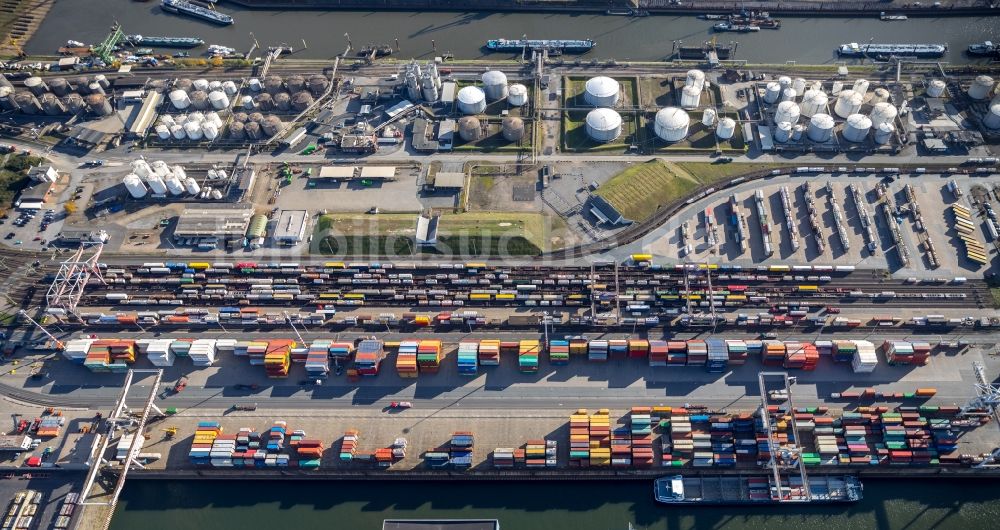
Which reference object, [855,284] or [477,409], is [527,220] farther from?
[855,284]

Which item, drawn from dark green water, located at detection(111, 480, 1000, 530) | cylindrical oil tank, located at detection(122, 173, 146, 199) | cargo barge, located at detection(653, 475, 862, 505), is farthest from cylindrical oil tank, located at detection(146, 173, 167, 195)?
cargo barge, located at detection(653, 475, 862, 505)

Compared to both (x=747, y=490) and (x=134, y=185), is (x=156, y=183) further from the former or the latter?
(x=747, y=490)

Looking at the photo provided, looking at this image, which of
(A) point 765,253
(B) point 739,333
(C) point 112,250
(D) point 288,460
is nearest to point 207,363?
(D) point 288,460

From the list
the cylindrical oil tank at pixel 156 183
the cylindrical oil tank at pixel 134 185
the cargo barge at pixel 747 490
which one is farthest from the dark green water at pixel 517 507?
the cylindrical oil tank at pixel 134 185

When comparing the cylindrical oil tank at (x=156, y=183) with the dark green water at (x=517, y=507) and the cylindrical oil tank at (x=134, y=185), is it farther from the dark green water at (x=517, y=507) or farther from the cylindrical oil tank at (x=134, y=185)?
the dark green water at (x=517, y=507)

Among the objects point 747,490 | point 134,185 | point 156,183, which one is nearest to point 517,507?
point 747,490

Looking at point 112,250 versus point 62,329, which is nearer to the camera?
point 62,329

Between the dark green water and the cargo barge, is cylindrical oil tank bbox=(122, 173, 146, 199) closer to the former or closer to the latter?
the dark green water
